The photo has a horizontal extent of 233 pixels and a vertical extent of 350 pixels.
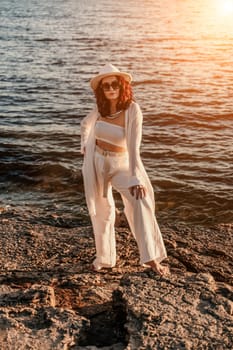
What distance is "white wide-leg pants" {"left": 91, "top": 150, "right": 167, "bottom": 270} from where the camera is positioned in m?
6.12

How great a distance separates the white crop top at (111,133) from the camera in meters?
6.27

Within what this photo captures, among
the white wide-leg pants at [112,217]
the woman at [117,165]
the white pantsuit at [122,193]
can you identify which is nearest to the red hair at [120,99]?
the woman at [117,165]

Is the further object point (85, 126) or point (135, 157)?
point (85, 126)

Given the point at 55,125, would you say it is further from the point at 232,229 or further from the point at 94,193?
the point at 94,193

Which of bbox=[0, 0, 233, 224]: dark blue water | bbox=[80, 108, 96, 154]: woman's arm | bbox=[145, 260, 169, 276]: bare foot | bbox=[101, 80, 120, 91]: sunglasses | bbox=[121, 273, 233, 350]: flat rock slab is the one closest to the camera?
bbox=[121, 273, 233, 350]: flat rock slab

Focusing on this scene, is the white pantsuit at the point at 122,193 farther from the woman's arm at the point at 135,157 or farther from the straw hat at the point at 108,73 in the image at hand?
the straw hat at the point at 108,73

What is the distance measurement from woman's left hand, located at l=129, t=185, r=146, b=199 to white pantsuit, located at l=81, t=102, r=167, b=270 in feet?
0.16

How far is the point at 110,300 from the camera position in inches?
230

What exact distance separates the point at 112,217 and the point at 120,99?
5.24 feet

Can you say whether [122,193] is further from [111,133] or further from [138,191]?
[111,133]

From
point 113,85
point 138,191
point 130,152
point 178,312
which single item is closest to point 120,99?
point 113,85

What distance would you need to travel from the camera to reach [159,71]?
26.3 meters

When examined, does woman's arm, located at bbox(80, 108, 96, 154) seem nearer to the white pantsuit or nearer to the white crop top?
the white pantsuit

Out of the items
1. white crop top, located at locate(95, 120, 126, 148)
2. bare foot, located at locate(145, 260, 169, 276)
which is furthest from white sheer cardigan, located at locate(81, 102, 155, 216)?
bare foot, located at locate(145, 260, 169, 276)
